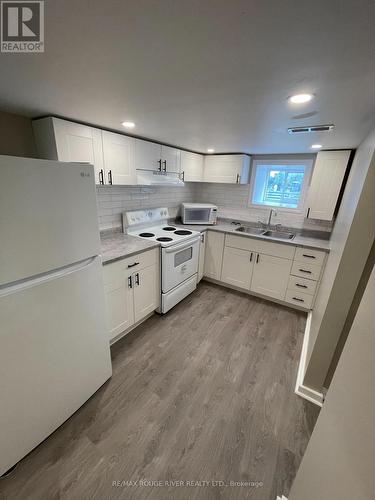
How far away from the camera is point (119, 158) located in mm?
2111

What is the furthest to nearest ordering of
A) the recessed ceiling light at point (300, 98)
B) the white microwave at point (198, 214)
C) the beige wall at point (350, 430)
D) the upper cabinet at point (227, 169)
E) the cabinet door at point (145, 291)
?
1. the white microwave at point (198, 214)
2. the upper cabinet at point (227, 169)
3. the cabinet door at point (145, 291)
4. the recessed ceiling light at point (300, 98)
5. the beige wall at point (350, 430)

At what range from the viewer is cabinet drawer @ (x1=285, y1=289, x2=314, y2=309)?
2629 millimetres

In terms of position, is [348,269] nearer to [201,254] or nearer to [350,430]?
[350,430]

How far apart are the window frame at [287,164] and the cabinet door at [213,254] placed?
894 millimetres

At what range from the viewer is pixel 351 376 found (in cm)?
57

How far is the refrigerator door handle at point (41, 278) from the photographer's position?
3.28ft

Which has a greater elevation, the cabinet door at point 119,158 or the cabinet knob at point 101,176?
the cabinet door at point 119,158

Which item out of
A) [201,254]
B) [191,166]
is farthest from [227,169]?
[201,254]

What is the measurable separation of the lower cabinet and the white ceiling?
1.23m

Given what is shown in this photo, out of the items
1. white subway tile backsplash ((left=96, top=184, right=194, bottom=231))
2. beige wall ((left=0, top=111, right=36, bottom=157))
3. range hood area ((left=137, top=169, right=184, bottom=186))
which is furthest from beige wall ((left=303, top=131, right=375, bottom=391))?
beige wall ((left=0, top=111, right=36, bottom=157))

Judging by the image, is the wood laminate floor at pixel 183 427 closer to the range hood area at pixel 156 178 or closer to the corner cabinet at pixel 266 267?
the corner cabinet at pixel 266 267

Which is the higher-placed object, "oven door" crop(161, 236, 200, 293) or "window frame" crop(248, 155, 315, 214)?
"window frame" crop(248, 155, 315, 214)

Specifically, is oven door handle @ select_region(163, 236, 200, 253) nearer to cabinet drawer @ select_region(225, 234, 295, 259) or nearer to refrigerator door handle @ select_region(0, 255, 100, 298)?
cabinet drawer @ select_region(225, 234, 295, 259)

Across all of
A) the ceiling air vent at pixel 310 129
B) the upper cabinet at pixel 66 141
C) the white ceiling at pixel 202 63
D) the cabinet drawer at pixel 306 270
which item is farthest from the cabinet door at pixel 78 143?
the cabinet drawer at pixel 306 270
